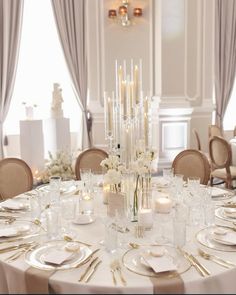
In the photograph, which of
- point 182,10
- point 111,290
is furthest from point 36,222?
point 182,10

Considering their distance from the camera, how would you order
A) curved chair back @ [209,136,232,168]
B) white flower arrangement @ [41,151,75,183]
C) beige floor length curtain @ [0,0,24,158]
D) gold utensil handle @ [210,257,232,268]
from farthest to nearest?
beige floor length curtain @ [0,0,24,158], white flower arrangement @ [41,151,75,183], curved chair back @ [209,136,232,168], gold utensil handle @ [210,257,232,268]

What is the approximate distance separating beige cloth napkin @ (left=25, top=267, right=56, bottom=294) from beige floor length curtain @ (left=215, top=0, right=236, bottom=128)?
5759 mm

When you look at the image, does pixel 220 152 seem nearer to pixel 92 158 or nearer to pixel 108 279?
pixel 92 158

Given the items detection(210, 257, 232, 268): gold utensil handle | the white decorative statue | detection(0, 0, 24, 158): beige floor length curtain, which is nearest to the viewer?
detection(210, 257, 232, 268): gold utensil handle

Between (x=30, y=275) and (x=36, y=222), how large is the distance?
0.58 metres

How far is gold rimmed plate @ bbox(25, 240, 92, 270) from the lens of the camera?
4.93ft

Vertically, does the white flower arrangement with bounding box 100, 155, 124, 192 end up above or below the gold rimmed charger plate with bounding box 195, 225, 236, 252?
above

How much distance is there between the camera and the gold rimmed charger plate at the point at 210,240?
166cm

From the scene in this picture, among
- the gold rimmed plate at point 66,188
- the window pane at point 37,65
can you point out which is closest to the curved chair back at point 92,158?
the gold rimmed plate at point 66,188

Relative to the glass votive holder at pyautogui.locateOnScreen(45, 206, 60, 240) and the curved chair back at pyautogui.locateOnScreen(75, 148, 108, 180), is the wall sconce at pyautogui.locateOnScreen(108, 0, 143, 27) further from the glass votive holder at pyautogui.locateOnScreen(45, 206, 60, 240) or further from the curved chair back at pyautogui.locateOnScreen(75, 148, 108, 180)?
the glass votive holder at pyautogui.locateOnScreen(45, 206, 60, 240)

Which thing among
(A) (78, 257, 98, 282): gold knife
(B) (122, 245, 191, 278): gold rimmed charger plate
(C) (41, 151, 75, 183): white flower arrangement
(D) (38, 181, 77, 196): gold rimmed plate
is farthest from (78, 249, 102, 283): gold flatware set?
(C) (41, 151, 75, 183): white flower arrangement

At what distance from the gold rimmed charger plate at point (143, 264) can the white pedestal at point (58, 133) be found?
12.8 ft

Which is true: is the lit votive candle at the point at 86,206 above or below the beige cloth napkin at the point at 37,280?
above

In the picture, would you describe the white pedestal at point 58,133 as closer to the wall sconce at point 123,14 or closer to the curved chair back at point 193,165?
the wall sconce at point 123,14
